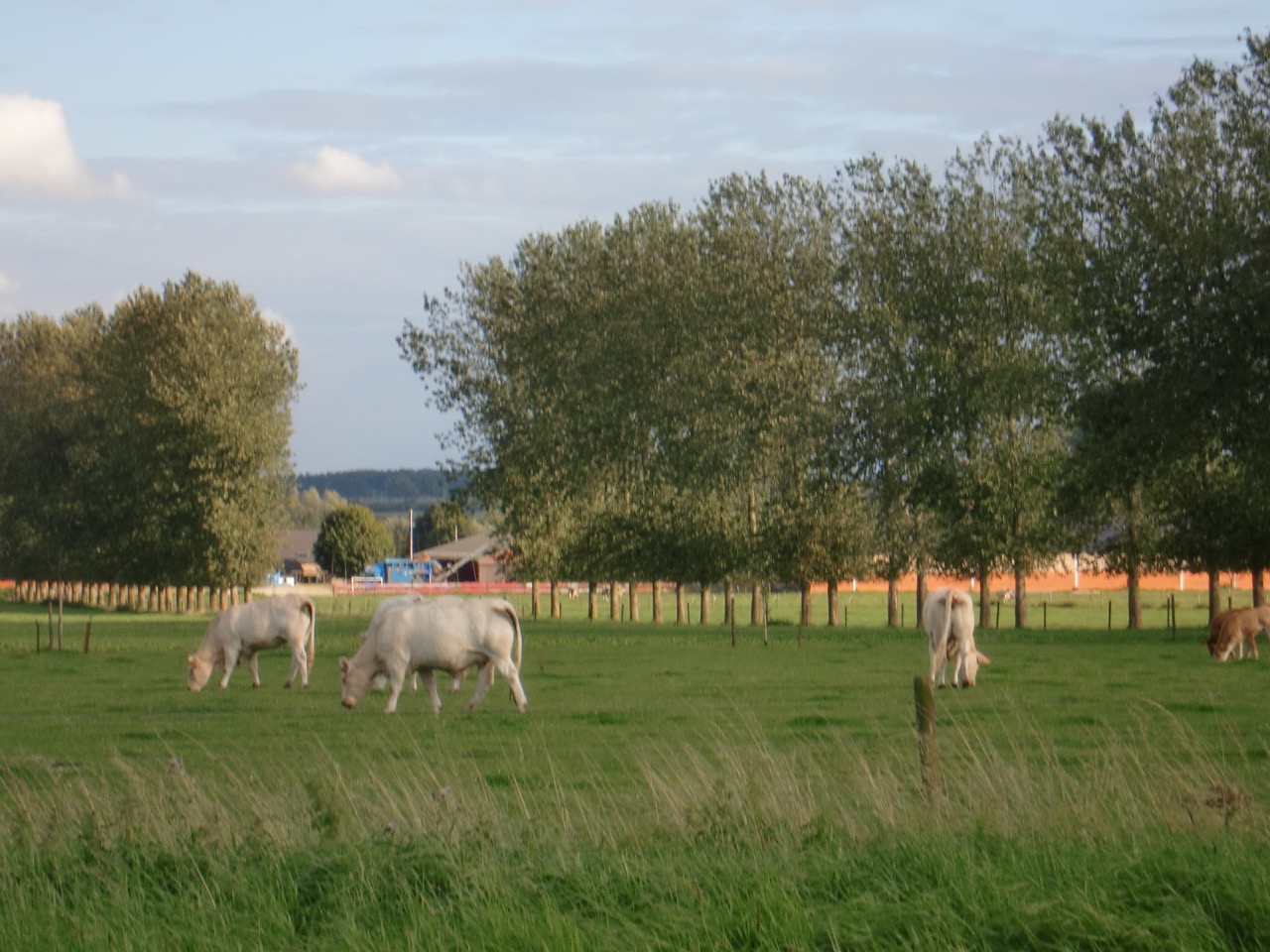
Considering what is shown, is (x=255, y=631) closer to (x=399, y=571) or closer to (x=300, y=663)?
(x=300, y=663)

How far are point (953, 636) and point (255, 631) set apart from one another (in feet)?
41.6

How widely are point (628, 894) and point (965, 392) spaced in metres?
44.3

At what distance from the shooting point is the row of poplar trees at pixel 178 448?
72.7 meters

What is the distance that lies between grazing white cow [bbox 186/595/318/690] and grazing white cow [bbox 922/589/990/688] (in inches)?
439

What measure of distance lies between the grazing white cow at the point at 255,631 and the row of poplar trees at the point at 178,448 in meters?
43.2

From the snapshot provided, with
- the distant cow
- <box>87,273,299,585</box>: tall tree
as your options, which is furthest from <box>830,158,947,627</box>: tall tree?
<box>87,273,299,585</box>: tall tree

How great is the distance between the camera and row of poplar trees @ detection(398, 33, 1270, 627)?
36969 millimetres

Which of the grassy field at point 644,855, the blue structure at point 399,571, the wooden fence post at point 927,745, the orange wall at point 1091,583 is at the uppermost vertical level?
the wooden fence post at point 927,745

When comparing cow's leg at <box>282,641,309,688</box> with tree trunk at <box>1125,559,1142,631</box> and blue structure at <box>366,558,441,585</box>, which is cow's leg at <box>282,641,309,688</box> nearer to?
tree trunk at <box>1125,559,1142,631</box>

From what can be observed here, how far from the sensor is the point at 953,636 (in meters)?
27.6

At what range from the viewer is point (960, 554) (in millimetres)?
53094

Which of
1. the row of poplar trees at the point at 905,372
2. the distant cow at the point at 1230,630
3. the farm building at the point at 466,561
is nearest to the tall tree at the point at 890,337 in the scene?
the row of poplar trees at the point at 905,372

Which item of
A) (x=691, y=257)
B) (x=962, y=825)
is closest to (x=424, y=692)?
(x=962, y=825)

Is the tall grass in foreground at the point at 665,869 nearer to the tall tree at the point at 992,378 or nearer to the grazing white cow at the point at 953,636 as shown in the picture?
the grazing white cow at the point at 953,636
